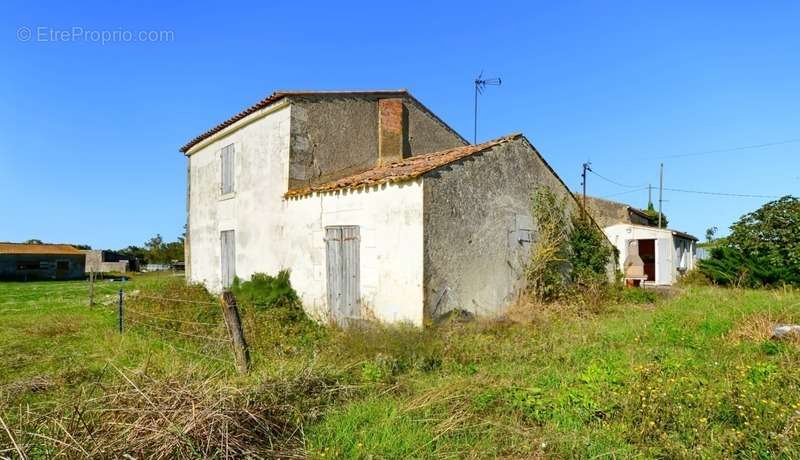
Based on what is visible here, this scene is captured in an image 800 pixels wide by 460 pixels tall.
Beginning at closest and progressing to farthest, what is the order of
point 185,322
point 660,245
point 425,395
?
point 425,395
point 185,322
point 660,245

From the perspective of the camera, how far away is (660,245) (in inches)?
757

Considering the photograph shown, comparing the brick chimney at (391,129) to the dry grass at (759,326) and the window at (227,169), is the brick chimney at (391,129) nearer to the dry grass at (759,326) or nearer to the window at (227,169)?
the window at (227,169)

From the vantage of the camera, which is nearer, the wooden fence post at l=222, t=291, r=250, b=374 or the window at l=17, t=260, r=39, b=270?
the wooden fence post at l=222, t=291, r=250, b=374

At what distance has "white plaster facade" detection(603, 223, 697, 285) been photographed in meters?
19.2

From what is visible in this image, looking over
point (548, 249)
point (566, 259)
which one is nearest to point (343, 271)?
point (548, 249)

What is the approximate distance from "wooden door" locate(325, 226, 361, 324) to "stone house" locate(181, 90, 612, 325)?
33 mm

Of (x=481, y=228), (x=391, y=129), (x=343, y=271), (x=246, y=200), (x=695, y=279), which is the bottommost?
(x=695, y=279)

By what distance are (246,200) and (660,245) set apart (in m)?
17.5

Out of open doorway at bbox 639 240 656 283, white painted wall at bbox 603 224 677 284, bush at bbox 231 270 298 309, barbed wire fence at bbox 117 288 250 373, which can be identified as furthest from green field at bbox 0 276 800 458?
open doorway at bbox 639 240 656 283

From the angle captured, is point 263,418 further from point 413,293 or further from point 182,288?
point 182,288

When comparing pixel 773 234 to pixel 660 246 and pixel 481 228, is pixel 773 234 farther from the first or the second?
pixel 481 228

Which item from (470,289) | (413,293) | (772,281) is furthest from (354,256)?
(772,281)

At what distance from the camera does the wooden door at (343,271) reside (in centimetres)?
906

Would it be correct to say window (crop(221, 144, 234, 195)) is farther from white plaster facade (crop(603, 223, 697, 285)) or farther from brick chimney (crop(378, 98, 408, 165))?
white plaster facade (crop(603, 223, 697, 285))
